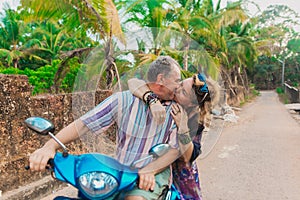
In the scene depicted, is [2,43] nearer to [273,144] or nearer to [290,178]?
[273,144]

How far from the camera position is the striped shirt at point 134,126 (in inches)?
64.7

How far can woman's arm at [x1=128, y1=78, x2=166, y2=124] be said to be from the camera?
158 centimetres

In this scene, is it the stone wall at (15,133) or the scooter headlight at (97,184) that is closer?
the scooter headlight at (97,184)

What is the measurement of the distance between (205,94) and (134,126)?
0.37 m

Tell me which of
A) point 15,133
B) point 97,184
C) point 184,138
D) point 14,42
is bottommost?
point 15,133

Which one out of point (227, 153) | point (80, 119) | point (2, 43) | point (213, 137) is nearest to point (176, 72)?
point (213, 137)

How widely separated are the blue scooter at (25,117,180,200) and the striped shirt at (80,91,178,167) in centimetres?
11

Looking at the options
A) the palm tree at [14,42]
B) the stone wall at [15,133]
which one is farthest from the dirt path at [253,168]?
the palm tree at [14,42]

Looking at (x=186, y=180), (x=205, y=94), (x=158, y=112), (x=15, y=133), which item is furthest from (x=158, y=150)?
(x=15, y=133)

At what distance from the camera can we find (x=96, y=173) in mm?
1445

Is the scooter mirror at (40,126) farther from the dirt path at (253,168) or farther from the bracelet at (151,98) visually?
the dirt path at (253,168)

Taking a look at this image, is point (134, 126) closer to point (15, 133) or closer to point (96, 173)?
point (96, 173)

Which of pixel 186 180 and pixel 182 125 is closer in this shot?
pixel 182 125

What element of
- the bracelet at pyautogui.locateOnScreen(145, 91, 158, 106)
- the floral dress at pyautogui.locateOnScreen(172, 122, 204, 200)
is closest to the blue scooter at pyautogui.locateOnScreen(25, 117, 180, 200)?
the bracelet at pyautogui.locateOnScreen(145, 91, 158, 106)
